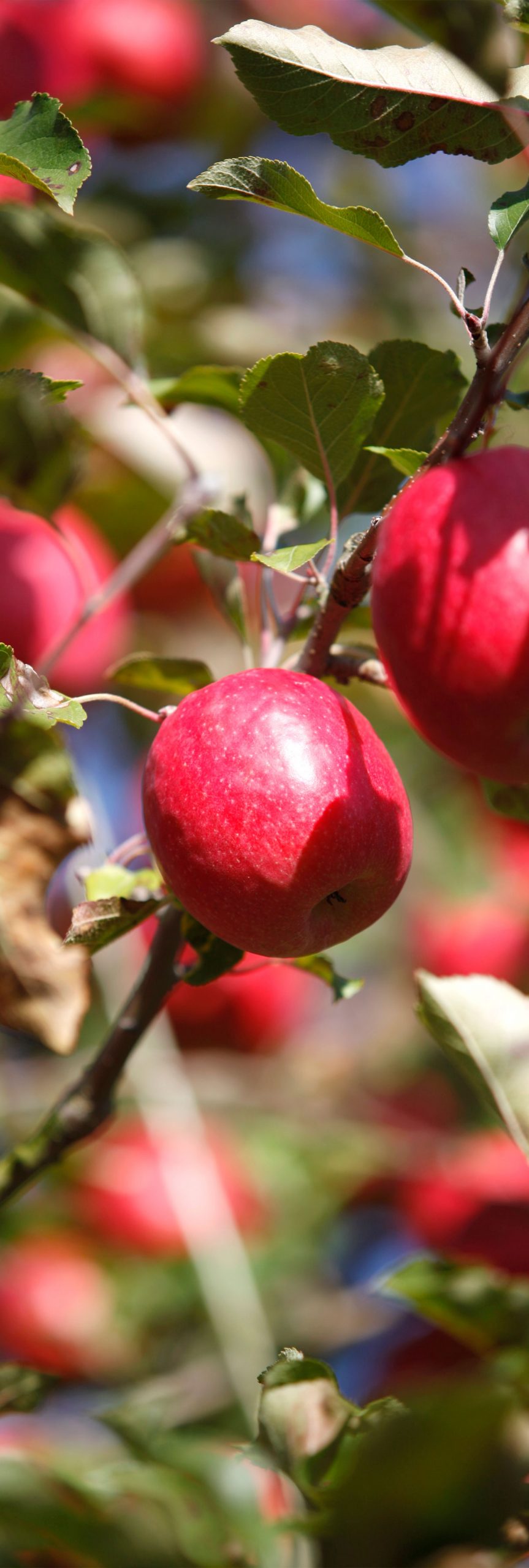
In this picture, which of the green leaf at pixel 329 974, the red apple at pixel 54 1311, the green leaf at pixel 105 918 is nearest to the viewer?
the green leaf at pixel 105 918

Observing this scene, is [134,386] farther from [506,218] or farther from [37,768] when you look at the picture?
[506,218]

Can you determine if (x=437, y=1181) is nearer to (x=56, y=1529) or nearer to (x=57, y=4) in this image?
(x=56, y=1529)

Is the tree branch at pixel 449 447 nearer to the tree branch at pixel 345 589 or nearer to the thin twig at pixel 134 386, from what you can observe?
the tree branch at pixel 345 589

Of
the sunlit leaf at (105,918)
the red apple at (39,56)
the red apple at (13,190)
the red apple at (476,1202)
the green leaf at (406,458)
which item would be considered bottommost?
the red apple at (476,1202)

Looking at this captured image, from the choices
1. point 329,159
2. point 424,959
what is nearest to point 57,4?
point 329,159

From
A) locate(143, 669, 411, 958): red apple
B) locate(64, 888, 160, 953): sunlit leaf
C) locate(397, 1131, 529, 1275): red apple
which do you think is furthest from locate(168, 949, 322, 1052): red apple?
locate(143, 669, 411, 958): red apple

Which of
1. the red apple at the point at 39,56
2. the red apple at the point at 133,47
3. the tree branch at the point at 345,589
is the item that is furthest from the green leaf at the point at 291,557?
the red apple at the point at 133,47
